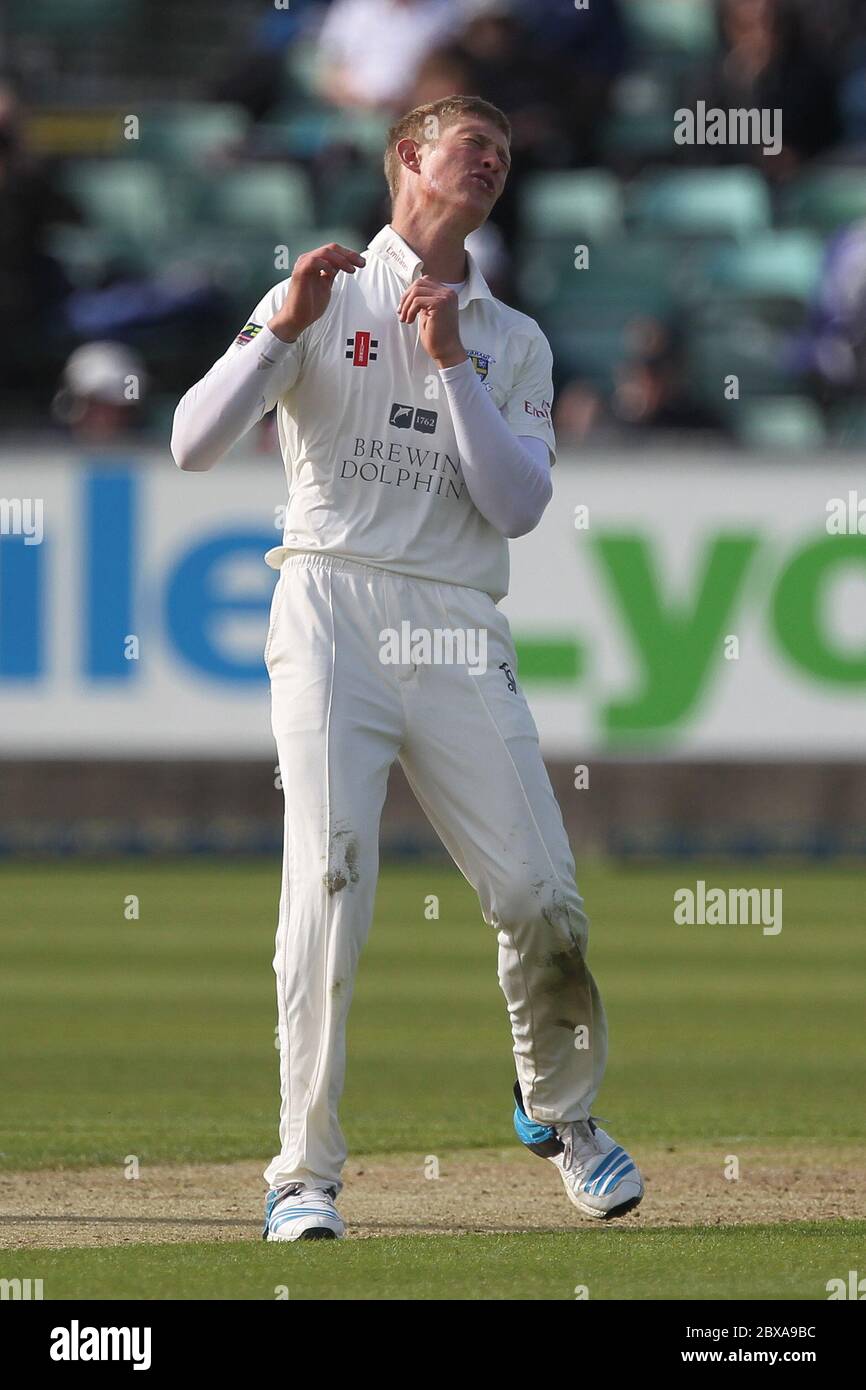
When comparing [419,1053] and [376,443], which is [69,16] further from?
[376,443]

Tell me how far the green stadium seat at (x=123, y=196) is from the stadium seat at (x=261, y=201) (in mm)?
390

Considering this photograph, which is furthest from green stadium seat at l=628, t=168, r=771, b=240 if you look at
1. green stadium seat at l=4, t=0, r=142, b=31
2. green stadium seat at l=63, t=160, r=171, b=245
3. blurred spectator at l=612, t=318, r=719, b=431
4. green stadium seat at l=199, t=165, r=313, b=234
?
green stadium seat at l=4, t=0, r=142, b=31

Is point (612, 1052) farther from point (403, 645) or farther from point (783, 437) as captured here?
point (783, 437)

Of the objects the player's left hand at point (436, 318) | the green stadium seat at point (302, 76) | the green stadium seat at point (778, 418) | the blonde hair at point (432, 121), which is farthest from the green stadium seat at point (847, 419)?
the player's left hand at point (436, 318)

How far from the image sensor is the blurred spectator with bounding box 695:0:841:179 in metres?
18.5

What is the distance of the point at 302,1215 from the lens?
17.4 feet

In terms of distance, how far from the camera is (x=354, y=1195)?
6.30m

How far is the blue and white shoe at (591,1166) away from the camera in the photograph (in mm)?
5684

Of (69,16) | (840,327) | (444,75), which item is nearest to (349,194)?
(444,75)

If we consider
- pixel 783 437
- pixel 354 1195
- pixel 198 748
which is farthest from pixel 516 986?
pixel 783 437

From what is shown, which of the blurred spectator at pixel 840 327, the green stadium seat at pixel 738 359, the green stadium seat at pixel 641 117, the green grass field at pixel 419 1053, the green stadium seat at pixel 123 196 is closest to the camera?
the green grass field at pixel 419 1053

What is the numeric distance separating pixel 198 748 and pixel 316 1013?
→ 10087 mm

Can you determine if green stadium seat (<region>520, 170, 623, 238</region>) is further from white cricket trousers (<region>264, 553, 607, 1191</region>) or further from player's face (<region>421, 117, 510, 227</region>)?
white cricket trousers (<region>264, 553, 607, 1191</region>)
